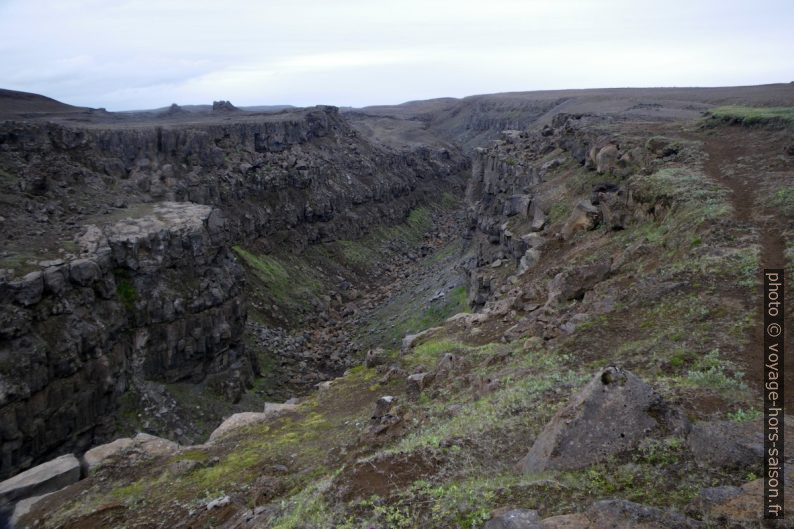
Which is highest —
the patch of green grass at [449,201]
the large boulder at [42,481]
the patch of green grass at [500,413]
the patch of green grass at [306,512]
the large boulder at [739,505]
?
the large boulder at [739,505]

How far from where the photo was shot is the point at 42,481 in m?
18.5

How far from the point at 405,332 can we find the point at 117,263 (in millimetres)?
22165

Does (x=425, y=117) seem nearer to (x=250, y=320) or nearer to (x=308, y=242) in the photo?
(x=308, y=242)

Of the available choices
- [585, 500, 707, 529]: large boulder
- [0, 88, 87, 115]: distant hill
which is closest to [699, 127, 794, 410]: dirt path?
[585, 500, 707, 529]: large boulder

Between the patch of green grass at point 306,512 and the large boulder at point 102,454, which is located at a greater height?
the patch of green grass at point 306,512

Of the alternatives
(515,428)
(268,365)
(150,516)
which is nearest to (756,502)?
(515,428)

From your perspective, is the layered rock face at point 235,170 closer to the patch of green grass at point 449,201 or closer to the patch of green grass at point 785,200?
the patch of green grass at point 449,201

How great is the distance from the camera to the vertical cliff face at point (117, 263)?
30719mm

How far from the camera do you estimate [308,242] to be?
70.6 meters

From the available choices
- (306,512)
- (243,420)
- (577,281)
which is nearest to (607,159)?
(577,281)

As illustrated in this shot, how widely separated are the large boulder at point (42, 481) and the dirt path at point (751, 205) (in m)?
19.6

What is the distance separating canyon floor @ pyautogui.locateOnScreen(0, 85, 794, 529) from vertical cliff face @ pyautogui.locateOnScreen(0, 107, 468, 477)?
0.19 meters

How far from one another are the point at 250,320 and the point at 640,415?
44328mm

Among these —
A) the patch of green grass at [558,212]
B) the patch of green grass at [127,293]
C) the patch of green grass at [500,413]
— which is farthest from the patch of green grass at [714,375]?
the patch of green grass at [127,293]
